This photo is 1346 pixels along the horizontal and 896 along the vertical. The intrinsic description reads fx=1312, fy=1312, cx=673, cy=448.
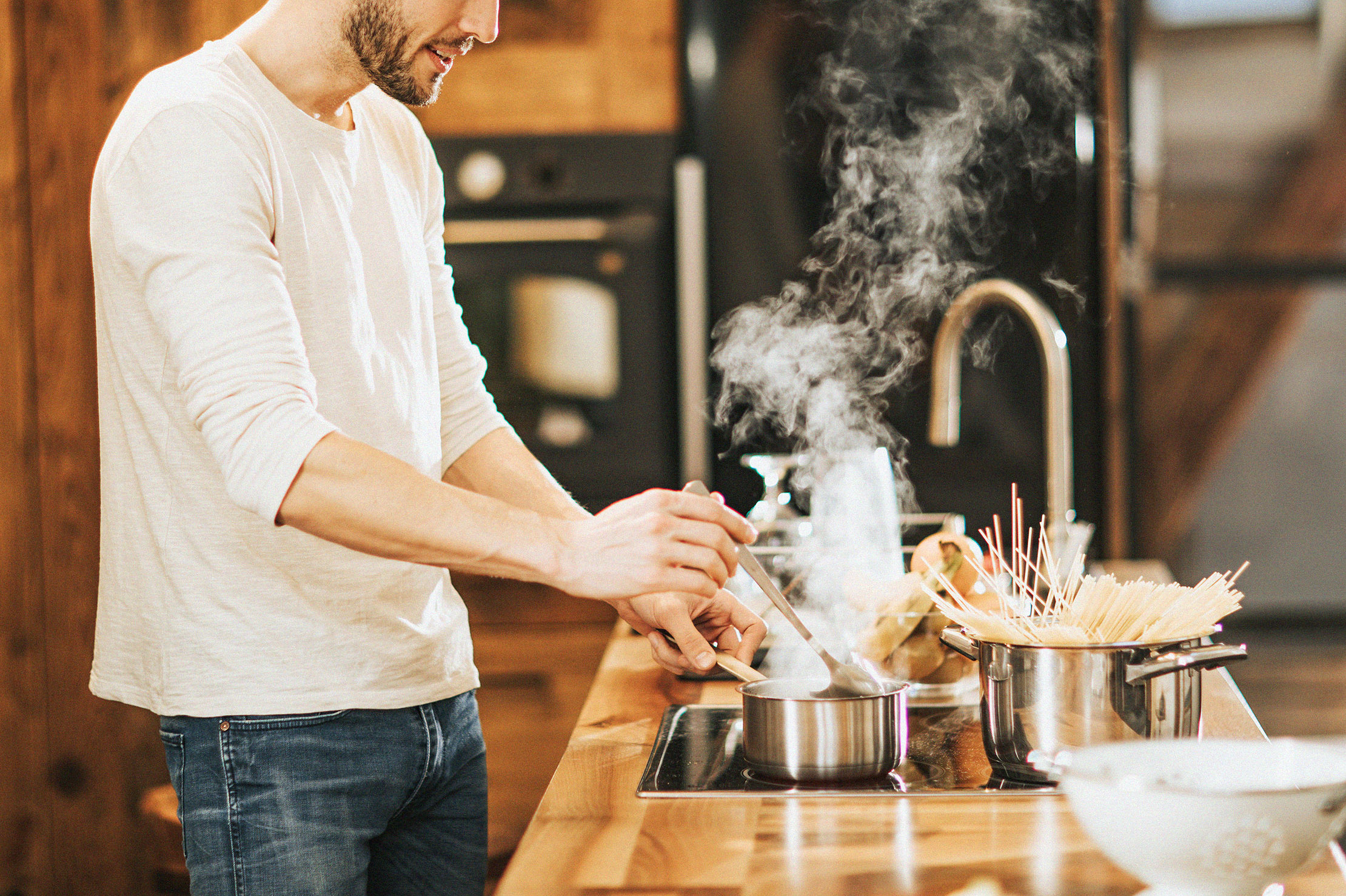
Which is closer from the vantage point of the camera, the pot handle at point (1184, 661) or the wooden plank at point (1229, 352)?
the pot handle at point (1184, 661)

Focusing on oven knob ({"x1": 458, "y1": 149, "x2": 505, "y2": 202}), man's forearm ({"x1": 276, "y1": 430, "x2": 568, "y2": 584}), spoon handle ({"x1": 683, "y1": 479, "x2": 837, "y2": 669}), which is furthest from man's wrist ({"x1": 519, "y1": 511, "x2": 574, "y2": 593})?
oven knob ({"x1": 458, "y1": 149, "x2": 505, "y2": 202})

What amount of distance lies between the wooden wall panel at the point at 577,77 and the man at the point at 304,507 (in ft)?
4.52

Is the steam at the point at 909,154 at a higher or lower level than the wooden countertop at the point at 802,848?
higher

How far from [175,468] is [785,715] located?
1.97 ft

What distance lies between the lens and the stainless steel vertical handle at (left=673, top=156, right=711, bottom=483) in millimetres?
2660

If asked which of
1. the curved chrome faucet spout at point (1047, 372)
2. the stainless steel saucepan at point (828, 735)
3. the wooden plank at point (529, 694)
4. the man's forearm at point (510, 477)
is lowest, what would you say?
the wooden plank at point (529, 694)

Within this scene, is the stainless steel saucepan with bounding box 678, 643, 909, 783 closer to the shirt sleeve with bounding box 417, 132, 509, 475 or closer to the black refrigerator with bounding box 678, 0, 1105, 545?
the shirt sleeve with bounding box 417, 132, 509, 475

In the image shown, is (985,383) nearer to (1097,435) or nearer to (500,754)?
(1097,435)

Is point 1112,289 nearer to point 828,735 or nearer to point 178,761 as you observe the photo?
point 828,735

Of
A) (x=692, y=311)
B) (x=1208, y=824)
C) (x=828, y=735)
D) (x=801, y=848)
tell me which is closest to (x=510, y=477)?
(x=828, y=735)

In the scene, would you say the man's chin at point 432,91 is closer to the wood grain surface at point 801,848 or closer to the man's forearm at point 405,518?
the man's forearm at point 405,518

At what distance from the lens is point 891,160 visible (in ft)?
9.50

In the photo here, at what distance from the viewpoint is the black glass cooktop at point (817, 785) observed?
3.29 ft

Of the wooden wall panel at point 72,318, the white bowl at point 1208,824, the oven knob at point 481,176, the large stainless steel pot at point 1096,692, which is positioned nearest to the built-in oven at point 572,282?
the oven knob at point 481,176
